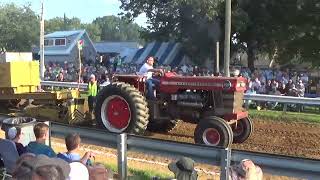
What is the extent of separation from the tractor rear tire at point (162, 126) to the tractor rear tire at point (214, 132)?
1.86m

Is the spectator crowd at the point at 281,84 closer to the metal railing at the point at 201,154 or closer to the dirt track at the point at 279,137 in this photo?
the dirt track at the point at 279,137

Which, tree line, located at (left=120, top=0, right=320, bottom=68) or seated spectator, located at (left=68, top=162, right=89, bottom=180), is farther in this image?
tree line, located at (left=120, top=0, right=320, bottom=68)

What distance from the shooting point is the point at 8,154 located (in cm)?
653

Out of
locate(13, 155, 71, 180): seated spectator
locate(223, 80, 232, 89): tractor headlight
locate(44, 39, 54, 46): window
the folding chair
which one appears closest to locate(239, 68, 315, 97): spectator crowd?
locate(223, 80, 232, 89): tractor headlight

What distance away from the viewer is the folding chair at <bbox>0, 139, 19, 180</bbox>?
6.45 meters

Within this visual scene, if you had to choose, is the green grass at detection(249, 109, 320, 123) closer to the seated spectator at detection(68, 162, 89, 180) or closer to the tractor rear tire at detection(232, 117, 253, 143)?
the tractor rear tire at detection(232, 117, 253, 143)

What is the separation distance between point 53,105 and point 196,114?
412cm

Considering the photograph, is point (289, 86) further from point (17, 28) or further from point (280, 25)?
point (17, 28)

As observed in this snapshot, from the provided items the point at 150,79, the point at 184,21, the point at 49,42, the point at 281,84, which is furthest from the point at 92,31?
the point at 150,79

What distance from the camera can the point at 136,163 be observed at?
374 inches

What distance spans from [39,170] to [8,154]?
408 centimetres

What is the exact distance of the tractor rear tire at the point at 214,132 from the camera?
34.6 feet

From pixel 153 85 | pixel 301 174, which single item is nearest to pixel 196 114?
pixel 153 85

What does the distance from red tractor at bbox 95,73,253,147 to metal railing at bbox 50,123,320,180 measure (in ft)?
9.72
